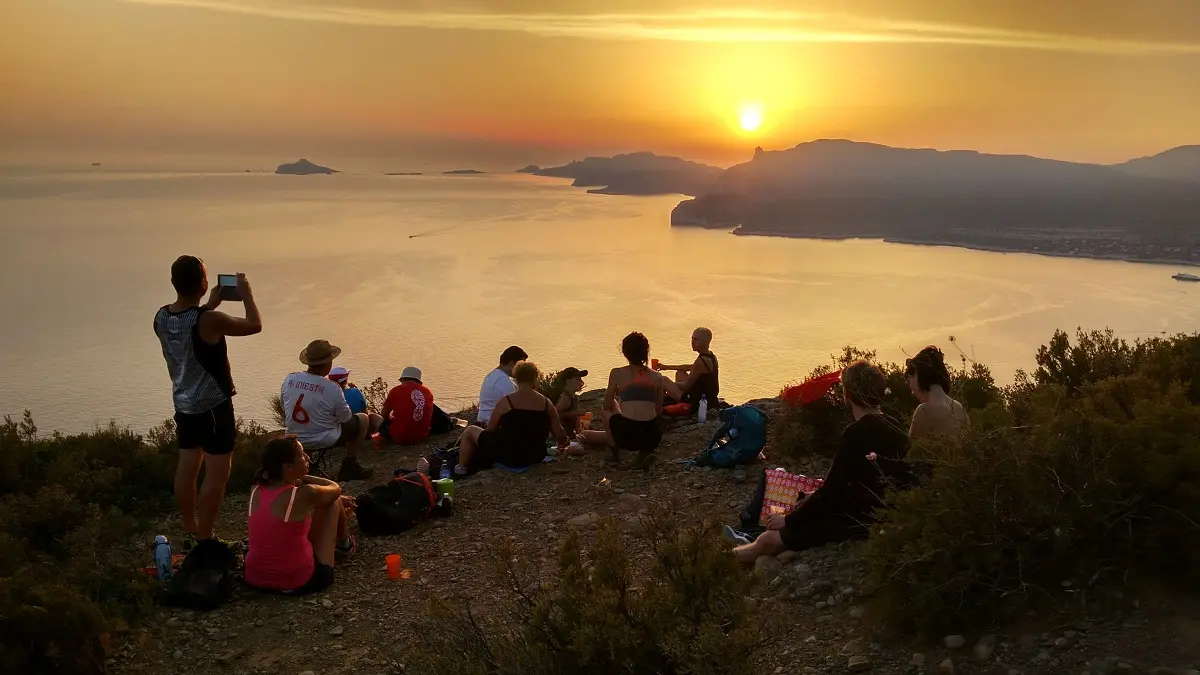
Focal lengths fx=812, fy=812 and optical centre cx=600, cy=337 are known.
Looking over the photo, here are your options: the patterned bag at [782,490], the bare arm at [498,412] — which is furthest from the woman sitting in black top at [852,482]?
the bare arm at [498,412]

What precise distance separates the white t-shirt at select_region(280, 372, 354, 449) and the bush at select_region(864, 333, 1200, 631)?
3.93m

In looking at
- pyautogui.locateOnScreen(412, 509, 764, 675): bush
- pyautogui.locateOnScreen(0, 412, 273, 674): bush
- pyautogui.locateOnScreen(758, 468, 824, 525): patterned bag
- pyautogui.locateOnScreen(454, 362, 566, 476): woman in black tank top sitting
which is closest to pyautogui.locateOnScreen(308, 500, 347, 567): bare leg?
pyautogui.locateOnScreen(0, 412, 273, 674): bush

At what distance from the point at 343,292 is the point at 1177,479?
33294 millimetres

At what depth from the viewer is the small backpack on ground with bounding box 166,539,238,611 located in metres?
3.97

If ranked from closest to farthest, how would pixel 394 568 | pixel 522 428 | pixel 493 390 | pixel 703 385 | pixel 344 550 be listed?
pixel 394 568 < pixel 344 550 < pixel 522 428 < pixel 493 390 < pixel 703 385

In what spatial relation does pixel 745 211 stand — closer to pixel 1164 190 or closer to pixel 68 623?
pixel 1164 190

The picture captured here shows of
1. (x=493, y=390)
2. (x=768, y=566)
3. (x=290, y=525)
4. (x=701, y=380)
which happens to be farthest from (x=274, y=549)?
(x=701, y=380)

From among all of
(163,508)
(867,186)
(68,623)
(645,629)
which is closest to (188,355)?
(68,623)

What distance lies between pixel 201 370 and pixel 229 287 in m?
0.47

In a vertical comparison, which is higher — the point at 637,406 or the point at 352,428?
the point at 637,406

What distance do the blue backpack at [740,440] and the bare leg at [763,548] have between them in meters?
1.64

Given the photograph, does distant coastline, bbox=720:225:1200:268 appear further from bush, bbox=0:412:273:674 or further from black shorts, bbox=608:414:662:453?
bush, bbox=0:412:273:674

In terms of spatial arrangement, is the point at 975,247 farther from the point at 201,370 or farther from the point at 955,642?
the point at 201,370

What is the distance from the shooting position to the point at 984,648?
271 centimetres
